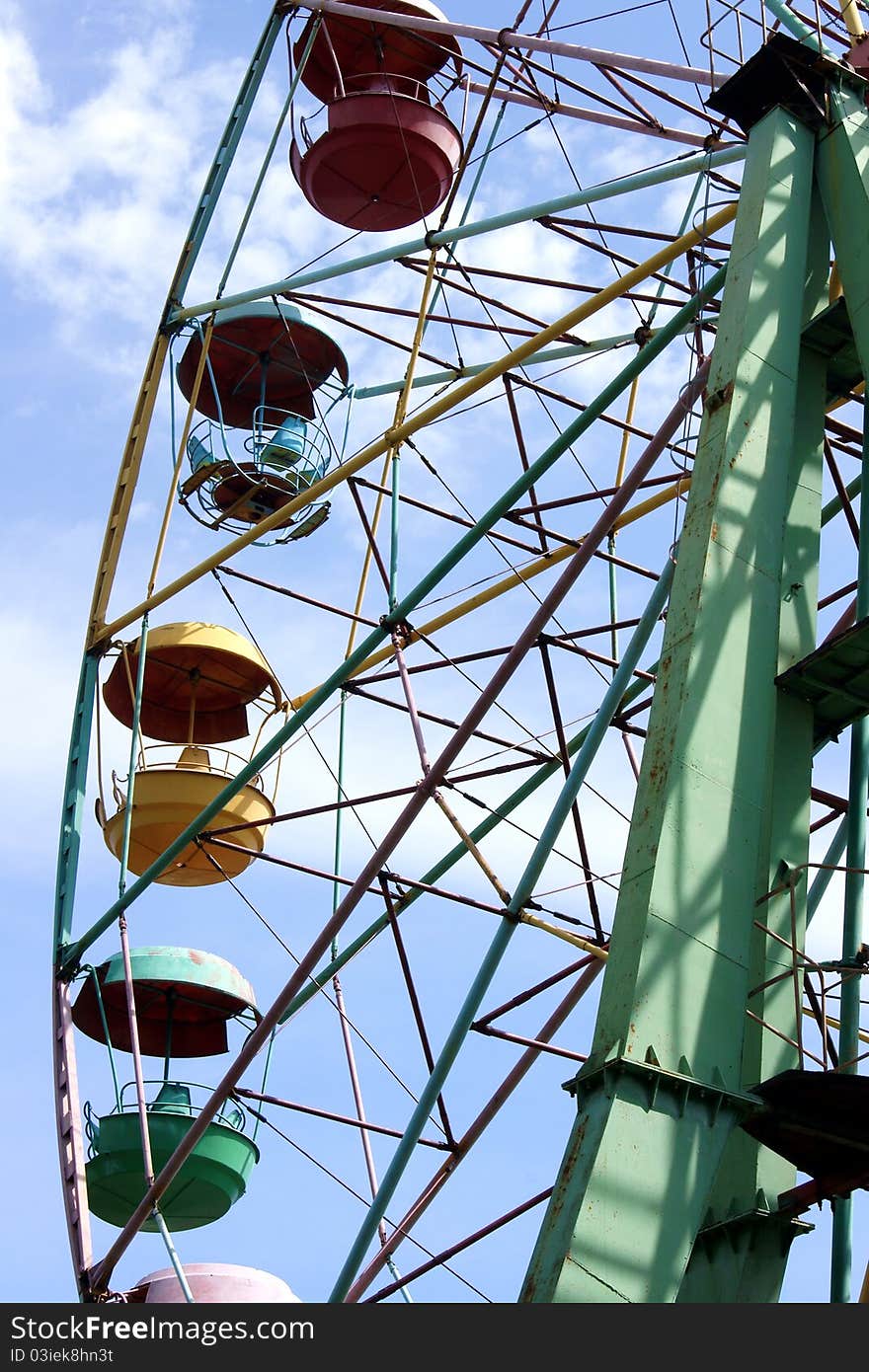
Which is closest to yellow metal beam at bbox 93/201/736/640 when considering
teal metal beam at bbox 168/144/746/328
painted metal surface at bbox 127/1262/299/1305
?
teal metal beam at bbox 168/144/746/328

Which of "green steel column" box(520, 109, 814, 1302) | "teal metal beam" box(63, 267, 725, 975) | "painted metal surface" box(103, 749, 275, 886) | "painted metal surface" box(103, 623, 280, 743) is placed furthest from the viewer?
"painted metal surface" box(103, 623, 280, 743)

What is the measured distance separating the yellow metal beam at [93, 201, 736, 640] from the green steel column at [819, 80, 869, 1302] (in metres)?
1.39

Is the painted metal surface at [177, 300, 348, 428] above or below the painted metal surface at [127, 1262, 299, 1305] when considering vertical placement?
above

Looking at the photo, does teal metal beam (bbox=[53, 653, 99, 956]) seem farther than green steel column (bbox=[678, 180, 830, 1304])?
Yes

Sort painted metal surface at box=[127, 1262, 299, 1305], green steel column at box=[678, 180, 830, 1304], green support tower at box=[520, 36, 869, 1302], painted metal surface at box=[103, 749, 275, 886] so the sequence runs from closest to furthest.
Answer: green support tower at box=[520, 36, 869, 1302] < green steel column at box=[678, 180, 830, 1304] < painted metal surface at box=[127, 1262, 299, 1305] < painted metal surface at box=[103, 749, 275, 886]

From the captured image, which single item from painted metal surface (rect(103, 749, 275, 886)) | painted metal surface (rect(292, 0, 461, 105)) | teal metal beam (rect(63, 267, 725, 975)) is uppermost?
painted metal surface (rect(292, 0, 461, 105))

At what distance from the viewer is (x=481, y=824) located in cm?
2028

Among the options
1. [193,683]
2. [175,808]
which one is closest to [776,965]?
[175,808]

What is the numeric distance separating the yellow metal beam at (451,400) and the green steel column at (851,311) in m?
1.39

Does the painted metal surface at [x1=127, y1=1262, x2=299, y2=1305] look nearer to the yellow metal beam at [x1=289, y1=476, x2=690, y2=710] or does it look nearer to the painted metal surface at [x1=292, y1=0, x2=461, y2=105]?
the yellow metal beam at [x1=289, y1=476, x2=690, y2=710]

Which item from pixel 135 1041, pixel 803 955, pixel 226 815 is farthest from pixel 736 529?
pixel 226 815

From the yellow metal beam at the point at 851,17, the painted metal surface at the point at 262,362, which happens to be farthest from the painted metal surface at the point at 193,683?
the yellow metal beam at the point at 851,17

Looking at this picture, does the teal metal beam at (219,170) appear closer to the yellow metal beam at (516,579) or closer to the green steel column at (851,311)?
the yellow metal beam at (516,579)

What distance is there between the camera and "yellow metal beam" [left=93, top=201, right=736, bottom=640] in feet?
57.6
